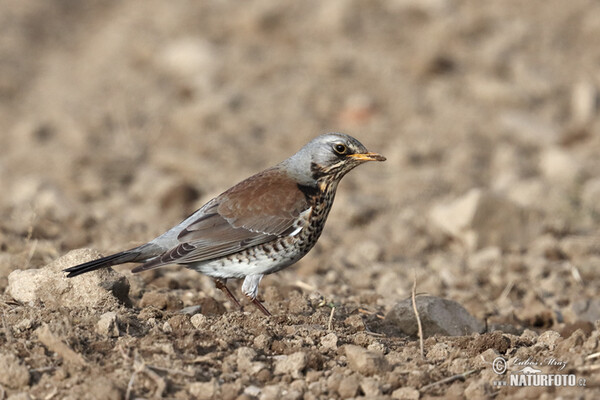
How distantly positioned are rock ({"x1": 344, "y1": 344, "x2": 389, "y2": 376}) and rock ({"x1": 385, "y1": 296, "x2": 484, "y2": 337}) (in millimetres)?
1323

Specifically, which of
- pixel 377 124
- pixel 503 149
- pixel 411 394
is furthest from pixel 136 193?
pixel 411 394

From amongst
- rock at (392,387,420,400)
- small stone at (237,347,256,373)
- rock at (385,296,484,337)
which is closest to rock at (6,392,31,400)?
small stone at (237,347,256,373)

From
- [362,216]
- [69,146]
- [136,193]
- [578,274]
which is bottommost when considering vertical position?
[578,274]

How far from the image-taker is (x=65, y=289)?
6.50 m

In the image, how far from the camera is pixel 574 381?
17.4ft

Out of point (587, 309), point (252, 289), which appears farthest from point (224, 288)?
point (587, 309)

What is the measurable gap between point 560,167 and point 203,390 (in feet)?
27.6

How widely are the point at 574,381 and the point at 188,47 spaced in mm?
12170

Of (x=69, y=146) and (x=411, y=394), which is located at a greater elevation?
(x=69, y=146)

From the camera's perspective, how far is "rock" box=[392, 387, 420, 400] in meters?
5.29

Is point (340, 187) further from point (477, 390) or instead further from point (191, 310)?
point (477, 390)

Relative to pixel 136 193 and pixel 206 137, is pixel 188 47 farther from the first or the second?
pixel 136 193

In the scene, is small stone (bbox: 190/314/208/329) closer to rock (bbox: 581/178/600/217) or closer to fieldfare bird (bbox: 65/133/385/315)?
fieldfare bird (bbox: 65/133/385/315)

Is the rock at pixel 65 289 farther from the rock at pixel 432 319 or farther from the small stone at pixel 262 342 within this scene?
the rock at pixel 432 319
